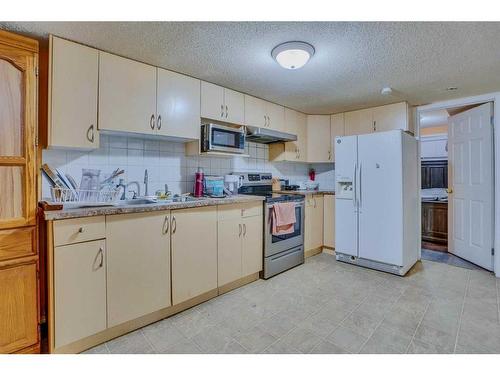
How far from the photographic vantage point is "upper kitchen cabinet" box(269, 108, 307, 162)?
139 inches

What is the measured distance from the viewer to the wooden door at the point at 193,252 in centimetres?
204

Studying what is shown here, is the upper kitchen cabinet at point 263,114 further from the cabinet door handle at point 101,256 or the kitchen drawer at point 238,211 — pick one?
the cabinet door handle at point 101,256

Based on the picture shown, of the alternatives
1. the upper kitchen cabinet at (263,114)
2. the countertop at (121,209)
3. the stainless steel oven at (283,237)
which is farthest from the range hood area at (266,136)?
the countertop at (121,209)

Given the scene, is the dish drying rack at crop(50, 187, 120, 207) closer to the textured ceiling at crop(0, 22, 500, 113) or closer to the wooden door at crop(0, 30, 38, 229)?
the wooden door at crop(0, 30, 38, 229)

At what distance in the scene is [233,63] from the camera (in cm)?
217

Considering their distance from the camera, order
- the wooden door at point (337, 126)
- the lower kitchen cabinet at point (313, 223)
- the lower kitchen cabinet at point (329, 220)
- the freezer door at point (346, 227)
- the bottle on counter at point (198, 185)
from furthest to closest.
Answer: the wooden door at point (337, 126), the lower kitchen cabinet at point (329, 220), the lower kitchen cabinet at point (313, 223), the freezer door at point (346, 227), the bottle on counter at point (198, 185)

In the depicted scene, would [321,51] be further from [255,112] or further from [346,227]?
[346,227]

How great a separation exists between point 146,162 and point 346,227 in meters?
2.40

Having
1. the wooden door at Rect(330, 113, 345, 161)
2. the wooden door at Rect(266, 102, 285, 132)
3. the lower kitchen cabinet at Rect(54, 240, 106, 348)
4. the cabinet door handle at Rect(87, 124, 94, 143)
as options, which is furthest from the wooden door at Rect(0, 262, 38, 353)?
the wooden door at Rect(330, 113, 345, 161)

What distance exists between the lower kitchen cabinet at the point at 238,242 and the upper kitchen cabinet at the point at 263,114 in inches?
39.6

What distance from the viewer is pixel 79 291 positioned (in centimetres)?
160

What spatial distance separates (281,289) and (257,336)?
0.78m

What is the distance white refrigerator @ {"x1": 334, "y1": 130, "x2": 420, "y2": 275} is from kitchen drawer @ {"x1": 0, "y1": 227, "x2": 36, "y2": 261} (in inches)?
117
